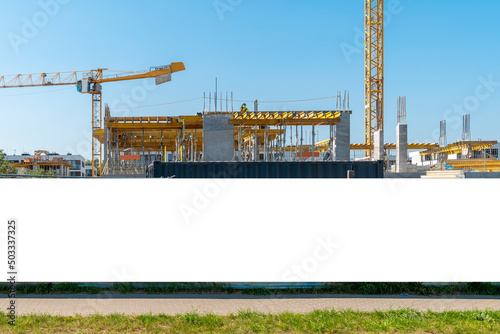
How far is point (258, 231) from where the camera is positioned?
6.12m

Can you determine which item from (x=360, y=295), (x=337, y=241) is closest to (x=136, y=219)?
(x=337, y=241)

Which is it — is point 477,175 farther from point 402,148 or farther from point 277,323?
point 277,323

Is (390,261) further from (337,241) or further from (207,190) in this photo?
(207,190)

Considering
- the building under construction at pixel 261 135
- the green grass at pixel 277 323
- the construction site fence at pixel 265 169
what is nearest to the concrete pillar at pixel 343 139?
the building under construction at pixel 261 135

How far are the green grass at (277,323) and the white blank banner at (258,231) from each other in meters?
0.89

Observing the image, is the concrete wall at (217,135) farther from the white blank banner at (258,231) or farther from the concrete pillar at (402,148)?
the white blank banner at (258,231)

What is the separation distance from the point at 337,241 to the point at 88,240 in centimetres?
371

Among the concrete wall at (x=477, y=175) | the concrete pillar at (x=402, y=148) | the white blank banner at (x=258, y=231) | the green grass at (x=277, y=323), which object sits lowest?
the green grass at (x=277, y=323)

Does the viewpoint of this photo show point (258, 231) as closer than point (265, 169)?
Yes

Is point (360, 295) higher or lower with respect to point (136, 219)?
lower

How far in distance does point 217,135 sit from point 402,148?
14840 mm

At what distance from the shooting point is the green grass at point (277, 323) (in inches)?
191

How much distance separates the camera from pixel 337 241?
6109 mm

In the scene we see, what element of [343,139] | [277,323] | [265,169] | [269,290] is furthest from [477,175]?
[277,323]
